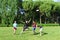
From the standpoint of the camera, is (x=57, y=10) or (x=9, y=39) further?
(x=57, y=10)

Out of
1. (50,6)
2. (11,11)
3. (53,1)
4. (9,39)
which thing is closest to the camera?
(9,39)

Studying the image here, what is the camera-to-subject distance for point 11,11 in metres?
58.3

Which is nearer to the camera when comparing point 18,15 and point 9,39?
point 9,39

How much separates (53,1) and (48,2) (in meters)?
3.95

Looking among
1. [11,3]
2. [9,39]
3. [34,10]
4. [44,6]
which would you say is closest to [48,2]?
[44,6]

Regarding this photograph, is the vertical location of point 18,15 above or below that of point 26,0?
below

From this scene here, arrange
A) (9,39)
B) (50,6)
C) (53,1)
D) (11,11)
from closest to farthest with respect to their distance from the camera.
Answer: (9,39), (11,11), (50,6), (53,1)

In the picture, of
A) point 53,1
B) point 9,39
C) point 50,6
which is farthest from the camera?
point 53,1

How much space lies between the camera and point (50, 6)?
6359 cm

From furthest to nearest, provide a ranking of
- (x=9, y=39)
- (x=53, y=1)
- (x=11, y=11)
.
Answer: (x=53, y=1)
(x=11, y=11)
(x=9, y=39)

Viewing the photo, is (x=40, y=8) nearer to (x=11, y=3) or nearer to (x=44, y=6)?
(x=44, y=6)

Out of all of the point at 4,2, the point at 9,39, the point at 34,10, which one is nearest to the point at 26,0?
the point at 34,10

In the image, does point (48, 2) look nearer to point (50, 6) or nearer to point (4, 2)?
point (50, 6)

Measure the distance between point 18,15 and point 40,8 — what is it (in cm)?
745
